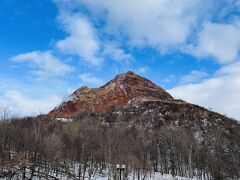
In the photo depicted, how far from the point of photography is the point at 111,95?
436 feet

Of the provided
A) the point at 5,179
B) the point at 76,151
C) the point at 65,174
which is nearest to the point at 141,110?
the point at 76,151

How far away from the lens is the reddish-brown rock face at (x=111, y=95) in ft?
411

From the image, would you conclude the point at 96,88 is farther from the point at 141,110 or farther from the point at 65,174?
the point at 65,174

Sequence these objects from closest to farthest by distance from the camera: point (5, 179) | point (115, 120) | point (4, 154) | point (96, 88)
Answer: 1. point (5, 179)
2. point (4, 154)
3. point (115, 120)
4. point (96, 88)

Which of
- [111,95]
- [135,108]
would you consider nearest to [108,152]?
[135,108]

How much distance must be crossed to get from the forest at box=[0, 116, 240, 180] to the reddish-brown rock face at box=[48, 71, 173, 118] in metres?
31.5

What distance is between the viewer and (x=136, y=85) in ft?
459

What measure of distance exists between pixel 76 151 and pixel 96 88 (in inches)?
3123

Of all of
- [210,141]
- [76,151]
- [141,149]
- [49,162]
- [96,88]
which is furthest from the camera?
[96,88]

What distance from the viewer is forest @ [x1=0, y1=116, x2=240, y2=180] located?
4881cm

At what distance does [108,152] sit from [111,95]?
70.8 meters

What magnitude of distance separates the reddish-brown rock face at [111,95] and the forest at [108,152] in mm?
31469

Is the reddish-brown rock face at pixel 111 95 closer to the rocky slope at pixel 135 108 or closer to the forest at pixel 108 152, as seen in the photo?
the rocky slope at pixel 135 108

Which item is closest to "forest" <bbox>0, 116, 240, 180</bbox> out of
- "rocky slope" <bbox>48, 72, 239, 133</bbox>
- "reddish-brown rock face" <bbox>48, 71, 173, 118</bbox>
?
"rocky slope" <bbox>48, 72, 239, 133</bbox>
